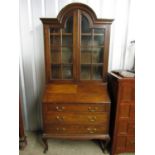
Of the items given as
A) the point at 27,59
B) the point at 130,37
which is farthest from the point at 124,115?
the point at 27,59

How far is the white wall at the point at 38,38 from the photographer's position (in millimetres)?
1764

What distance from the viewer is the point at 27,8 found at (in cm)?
177

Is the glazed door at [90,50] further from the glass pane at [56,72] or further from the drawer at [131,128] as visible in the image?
the drawer at [131,128]

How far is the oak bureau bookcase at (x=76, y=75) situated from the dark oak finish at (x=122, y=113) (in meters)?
0.11

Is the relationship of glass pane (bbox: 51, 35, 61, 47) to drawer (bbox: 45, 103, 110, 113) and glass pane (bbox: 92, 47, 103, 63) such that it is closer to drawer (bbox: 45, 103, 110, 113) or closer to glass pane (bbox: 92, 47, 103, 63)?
glass pane (bbox: 92, 47, 103, 63)

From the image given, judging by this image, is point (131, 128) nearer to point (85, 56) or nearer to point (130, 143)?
point (130, 143)

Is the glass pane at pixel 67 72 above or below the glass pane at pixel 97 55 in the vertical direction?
below

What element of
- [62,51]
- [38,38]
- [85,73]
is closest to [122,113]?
[85,73]

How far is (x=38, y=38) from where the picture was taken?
1871 millimetres

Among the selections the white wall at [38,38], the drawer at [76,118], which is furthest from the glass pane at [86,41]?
the drawer at [76,118]

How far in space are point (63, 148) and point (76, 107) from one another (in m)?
0.75
